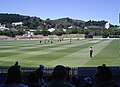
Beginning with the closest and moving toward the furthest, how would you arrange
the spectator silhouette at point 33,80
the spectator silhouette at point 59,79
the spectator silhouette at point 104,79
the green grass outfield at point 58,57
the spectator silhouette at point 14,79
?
the spectator silhouette at point 59,79
the spectator silhouette at point 104,79
the spectator silhouette at point 14,79
the spectator silhouette at point 33,80
the green grass outfield at point 58,57

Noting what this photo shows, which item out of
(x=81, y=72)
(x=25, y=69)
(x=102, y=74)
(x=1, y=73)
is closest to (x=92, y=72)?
(x=81, y=72)

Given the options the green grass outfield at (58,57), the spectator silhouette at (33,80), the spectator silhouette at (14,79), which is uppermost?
the spectator silhouette at (14,79)

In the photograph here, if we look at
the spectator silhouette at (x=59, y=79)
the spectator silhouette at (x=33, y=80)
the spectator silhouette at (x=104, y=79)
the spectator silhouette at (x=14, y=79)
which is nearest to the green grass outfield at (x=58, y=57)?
the spectator silhouette at (x=33, y=80)

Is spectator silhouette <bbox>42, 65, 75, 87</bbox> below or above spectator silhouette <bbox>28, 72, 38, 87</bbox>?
above

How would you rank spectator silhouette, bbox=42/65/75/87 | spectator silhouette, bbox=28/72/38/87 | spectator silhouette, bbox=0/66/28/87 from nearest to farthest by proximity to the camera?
spectator silhouette, bbox=42/65/75/87 → spectator silhouette, bbox=0/66/28/87 → spectator silhouette, bbox=28/72/38/87

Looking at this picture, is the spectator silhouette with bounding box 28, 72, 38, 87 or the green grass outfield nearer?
the spectator silhouette with bounding box 28, 72, 38, 87

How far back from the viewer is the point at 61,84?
24.4ft

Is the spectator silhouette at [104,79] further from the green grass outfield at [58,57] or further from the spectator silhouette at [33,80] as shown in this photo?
the green grass outfield at [58,57]

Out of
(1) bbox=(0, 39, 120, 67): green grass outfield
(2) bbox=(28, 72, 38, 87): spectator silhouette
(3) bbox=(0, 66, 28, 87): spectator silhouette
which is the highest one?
(3) bbox=(0, 66, 28, 87): spectator silhouette

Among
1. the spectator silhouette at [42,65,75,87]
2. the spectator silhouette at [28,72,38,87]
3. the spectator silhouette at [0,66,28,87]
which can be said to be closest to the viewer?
the spectator silhouette at [42,65,75,87]

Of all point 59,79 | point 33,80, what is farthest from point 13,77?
point 33,80

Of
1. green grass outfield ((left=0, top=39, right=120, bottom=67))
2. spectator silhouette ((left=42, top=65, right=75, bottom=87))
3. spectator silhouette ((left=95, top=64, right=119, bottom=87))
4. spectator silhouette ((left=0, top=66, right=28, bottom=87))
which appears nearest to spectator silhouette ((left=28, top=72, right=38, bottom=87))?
spectator silhouette ((left=0, top=66, right=28, bottom=87))

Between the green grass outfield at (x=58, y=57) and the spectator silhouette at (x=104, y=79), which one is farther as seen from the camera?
the green grass outfield at (x=58, y=57)

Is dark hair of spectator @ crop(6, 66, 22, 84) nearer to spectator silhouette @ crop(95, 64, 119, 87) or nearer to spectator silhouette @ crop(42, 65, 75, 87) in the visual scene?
spectator silhouette @ crop(42, 65, 75, 87)
